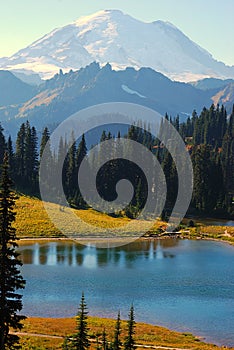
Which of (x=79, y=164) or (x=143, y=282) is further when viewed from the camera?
(x=79, y=164)

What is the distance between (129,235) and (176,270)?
26.6 meters

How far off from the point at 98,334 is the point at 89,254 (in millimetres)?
37331

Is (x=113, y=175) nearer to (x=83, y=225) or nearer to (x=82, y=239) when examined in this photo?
(x=83, y=225)

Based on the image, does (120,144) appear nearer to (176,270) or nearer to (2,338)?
(176,270)

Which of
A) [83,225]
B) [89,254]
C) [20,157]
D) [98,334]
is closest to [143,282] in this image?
[89,254]

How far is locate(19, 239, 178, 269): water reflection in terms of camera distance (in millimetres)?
79625

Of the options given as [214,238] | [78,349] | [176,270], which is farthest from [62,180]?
[78,349]

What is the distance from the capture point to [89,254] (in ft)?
281

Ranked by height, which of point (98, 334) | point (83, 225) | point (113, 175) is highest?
point (113, 175)

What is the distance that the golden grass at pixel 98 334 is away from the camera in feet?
149

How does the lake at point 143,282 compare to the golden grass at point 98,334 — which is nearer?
the golden grass at point 98,334

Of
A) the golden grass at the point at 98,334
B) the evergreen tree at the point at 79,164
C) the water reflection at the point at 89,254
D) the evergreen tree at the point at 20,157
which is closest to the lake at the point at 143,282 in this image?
the water reflection at the point at 89,254

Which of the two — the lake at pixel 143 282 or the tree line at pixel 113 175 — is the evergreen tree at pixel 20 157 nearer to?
the tree line at pixel 113 175

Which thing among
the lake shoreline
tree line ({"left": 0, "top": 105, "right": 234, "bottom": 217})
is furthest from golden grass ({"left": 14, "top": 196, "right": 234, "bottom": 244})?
tree line ({"left": 0, "top": 105, "right": 234, "bottom": 217})
